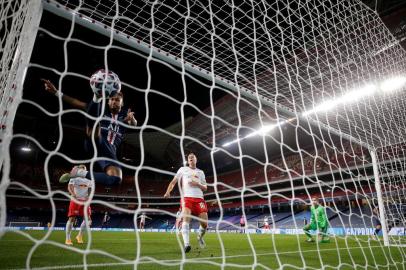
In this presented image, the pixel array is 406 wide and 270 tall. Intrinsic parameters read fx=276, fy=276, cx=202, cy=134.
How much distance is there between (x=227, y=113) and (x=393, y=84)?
7797 mm

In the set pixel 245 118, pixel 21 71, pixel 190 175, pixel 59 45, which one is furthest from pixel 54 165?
pixel 21 71

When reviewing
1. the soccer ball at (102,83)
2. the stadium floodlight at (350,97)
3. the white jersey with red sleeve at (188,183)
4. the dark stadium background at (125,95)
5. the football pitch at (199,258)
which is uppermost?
the dark stadium background at (125,95)

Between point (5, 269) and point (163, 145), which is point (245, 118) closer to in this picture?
point (5, 269)

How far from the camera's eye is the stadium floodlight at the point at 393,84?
231 inches

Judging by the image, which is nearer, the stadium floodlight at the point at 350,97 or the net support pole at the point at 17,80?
the net support pole at the point at 17,80

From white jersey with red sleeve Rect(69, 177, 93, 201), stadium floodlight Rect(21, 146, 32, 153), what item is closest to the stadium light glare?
stadium floodlight Rect(21, 146, 32, 153)

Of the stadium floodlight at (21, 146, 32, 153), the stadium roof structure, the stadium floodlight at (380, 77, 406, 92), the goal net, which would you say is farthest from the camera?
the stadium floodlight at (21, 146, 32, 153)

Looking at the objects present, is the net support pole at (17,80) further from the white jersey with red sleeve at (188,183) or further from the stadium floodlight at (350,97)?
the stadium floodlight at (350,97)

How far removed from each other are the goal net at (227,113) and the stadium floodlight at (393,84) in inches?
2.1

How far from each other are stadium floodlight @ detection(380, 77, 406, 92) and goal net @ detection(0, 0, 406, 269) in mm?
53

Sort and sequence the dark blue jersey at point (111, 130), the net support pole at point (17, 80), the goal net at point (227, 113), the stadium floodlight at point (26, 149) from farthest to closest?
A: 1. the stadium floodlight at point (26, 149)
2. the dark blue jersey at point (111, 130)
3. the goal net at point (227, 113)
4. the net support pole at point (17, 80)

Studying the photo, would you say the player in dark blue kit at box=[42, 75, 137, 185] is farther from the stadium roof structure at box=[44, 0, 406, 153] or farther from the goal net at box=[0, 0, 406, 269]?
the stadium roof structure at box=[44, 0, 406, 153]

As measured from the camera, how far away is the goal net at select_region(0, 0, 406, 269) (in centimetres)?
211

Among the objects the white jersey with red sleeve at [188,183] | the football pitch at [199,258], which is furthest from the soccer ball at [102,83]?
the white jersey with red sleeve at [188,183]
